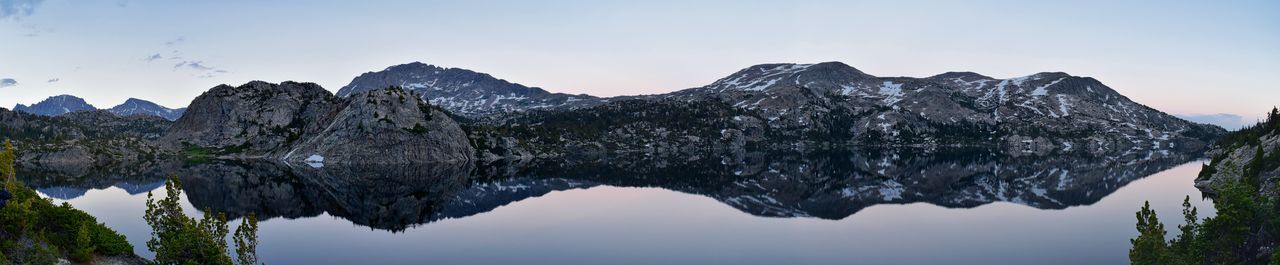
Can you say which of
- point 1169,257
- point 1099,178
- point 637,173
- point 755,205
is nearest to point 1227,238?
point 1169,257

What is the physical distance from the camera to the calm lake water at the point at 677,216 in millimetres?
51625

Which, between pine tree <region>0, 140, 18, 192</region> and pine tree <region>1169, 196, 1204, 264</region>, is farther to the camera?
pine tree <region>0, 140, 18, 192</region>

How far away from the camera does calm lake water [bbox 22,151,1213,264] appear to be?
5162 centimetres

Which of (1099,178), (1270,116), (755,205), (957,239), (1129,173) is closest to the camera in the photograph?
(957,239)

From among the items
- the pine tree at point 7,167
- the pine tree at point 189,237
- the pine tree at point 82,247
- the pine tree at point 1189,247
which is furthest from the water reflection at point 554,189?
the pine tree at point 1189,247

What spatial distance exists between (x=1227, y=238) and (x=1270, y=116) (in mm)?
103063

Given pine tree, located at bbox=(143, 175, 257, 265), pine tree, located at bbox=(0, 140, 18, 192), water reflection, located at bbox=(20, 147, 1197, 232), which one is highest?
pine tree, located at bbox=(0, 140, 18, 192)

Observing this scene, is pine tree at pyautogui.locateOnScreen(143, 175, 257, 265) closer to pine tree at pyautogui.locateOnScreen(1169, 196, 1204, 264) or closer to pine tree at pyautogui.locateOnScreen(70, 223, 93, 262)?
pine tree at pyautogui.locateOnScreen(70, 223, 93, 262)

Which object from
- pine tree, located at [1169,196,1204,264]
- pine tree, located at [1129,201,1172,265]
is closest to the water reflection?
pine tree, located at [1169,196,1204,264]

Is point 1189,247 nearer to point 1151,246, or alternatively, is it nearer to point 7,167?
point 1151,246

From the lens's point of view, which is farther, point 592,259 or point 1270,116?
point 1270,116

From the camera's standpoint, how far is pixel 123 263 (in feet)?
126

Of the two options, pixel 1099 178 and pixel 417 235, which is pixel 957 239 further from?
pixel 1099 178

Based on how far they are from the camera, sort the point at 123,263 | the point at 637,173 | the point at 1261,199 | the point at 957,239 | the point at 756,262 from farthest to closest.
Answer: the point at 637,173 < the point at 957,239 < the point at 756,262 < the point at 123,263 < the point at 1261,199
